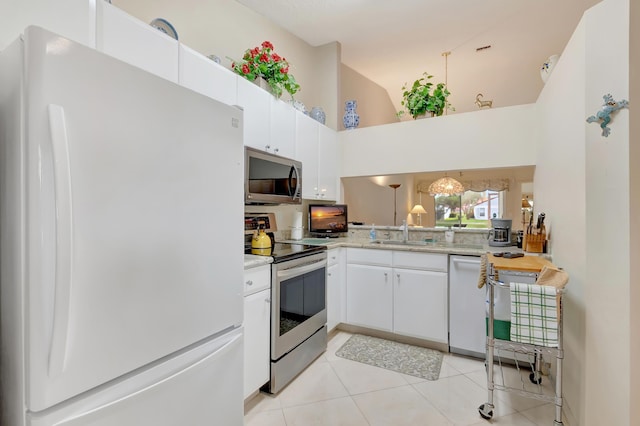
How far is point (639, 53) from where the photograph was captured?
1276 millimetres

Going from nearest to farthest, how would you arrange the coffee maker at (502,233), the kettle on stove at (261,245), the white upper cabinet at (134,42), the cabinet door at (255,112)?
the white upper cabinet at (134,42) < the kettle on stove at (261,245) < the cabinet door at (255,112) < the coffee maker at (502,233)

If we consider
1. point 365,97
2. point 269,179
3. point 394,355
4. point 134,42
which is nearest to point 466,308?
point 394,355

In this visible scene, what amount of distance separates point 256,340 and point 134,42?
1.74 m

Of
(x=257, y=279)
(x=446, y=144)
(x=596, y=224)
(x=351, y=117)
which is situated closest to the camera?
(x=596, y=224)

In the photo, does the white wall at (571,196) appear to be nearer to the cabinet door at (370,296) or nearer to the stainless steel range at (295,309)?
the cabinet door at (370,296)

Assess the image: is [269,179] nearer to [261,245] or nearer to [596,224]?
[261,245]


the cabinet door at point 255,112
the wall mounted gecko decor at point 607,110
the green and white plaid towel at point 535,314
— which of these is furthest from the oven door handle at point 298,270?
the wall mounted gecko decor at point 607,110

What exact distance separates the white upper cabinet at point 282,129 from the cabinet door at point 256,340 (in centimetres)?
125

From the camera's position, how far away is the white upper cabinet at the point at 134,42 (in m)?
1.41

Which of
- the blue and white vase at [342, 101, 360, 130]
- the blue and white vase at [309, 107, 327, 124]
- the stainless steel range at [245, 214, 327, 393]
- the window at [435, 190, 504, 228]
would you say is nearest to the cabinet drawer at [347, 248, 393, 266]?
the stainless steel range at [245, 214, 327, 393]

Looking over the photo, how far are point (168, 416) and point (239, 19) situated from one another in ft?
9.84

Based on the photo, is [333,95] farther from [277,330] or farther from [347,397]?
[347,397]

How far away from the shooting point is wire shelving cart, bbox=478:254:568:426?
63.9 inches

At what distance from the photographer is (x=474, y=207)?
5621mm
